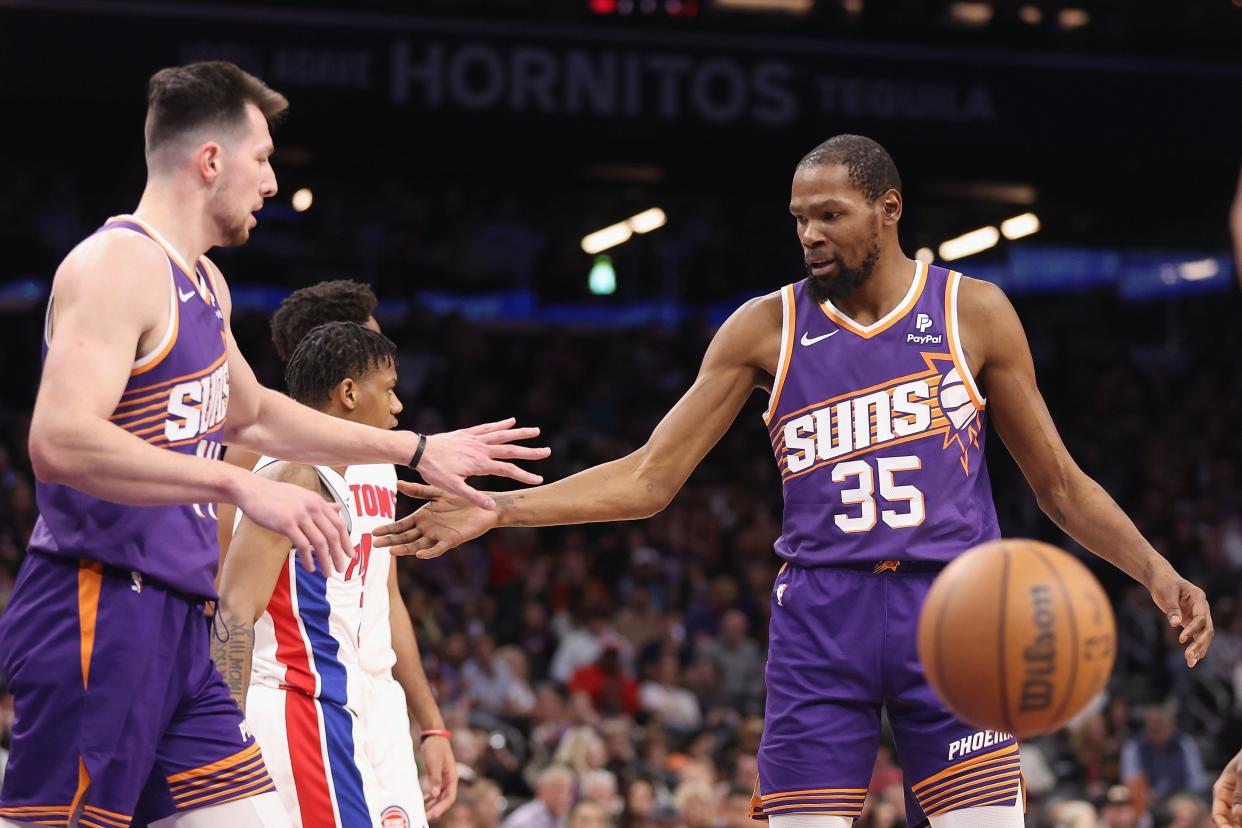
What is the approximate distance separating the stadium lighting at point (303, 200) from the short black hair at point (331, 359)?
39.0 feet

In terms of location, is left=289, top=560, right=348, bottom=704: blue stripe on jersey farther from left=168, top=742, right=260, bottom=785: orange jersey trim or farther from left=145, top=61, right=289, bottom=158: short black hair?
left=145, top=61, right=289, bottom=158: short black hair

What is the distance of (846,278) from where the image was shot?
4426mm

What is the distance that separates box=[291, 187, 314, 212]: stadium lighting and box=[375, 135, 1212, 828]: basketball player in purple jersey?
1251 cm

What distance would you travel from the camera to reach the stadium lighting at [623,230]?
57.5 ft

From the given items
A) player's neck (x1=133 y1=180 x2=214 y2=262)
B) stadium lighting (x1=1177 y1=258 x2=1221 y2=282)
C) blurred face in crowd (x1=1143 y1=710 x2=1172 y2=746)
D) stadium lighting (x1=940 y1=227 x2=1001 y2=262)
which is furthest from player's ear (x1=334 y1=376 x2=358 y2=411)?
stadium lighting (x1=1177 y1=258 x2=1221 y2=282)

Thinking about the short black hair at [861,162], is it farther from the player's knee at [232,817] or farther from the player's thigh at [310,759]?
the player's knee at [232,817]

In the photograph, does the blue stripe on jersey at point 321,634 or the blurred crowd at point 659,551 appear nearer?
the blue stripe on jersey at point 321,634

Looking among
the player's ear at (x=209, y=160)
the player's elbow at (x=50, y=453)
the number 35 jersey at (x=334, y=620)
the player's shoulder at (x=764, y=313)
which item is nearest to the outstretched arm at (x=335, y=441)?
the player's ear at (x=209, y=160)

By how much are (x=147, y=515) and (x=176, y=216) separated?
0.68m

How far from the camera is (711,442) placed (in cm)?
462

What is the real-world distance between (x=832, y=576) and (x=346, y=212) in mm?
12718

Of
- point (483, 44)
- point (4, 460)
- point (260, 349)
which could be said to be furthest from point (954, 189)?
point (4, 460)

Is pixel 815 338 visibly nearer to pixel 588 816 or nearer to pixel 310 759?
pixel 310 759

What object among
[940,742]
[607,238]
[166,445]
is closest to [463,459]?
[166,445]
